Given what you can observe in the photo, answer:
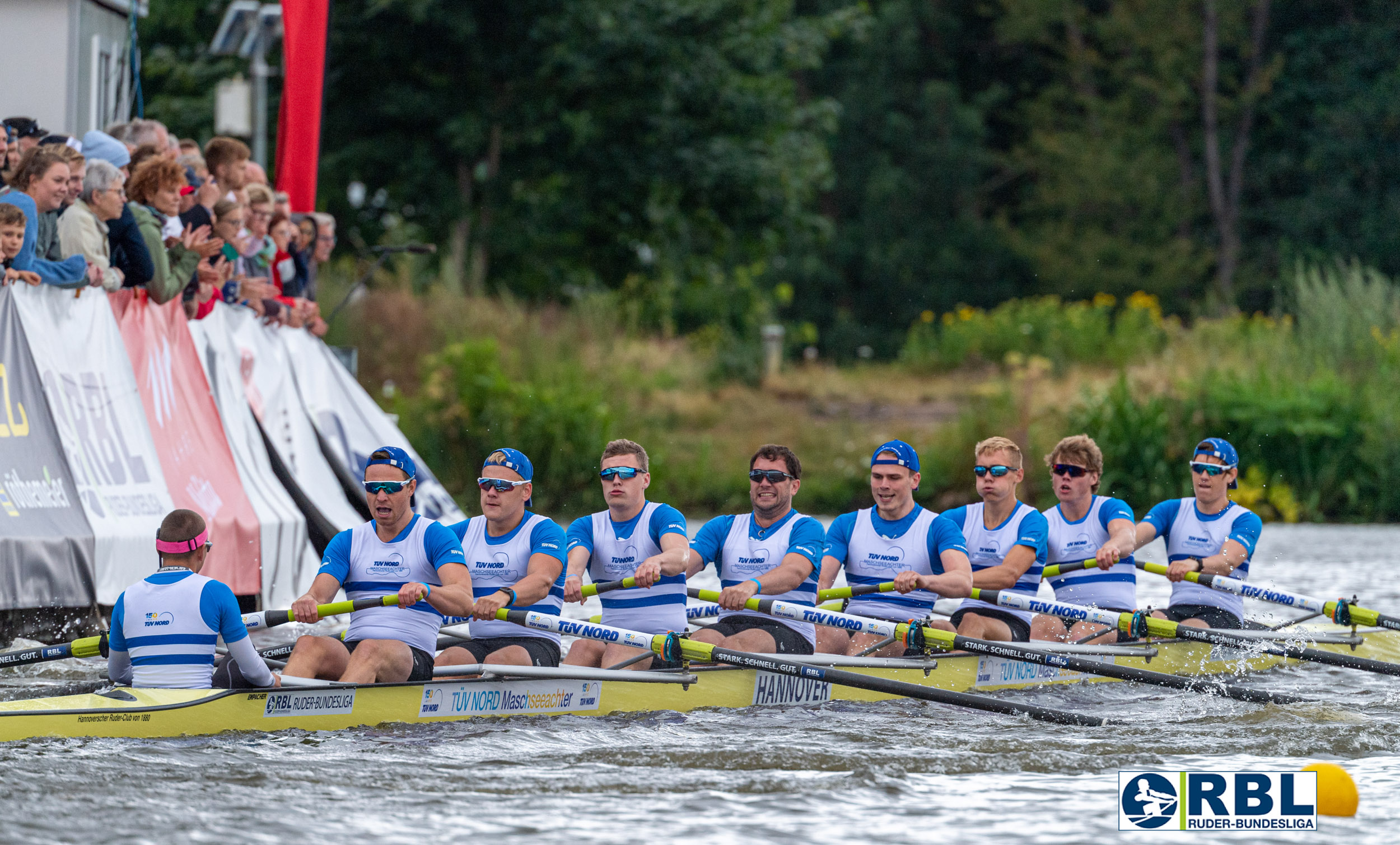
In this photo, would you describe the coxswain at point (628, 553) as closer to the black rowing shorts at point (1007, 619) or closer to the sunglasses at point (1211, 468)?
the black rowing shorts at point (1007, 619)

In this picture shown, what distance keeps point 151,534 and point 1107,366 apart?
56.3 ft

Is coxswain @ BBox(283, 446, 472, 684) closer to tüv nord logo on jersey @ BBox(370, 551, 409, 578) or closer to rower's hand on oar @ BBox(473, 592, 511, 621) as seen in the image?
tüv nord logo on jersey @ BBox(370, 551, 409, 578)

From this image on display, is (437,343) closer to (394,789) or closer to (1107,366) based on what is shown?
(1107,366)

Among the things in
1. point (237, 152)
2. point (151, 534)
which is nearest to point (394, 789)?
point (151, 534)

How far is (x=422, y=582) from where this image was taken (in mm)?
7812

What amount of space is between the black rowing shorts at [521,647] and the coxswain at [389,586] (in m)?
0.34

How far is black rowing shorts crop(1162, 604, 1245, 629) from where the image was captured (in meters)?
10.2

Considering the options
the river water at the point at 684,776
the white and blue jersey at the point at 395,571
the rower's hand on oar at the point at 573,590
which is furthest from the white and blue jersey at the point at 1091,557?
the white and blue jersey at the point at 395,571

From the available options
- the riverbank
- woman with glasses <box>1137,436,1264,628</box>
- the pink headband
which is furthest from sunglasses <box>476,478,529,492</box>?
the riverbank

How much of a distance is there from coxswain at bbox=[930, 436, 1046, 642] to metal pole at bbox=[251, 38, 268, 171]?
8.96 m

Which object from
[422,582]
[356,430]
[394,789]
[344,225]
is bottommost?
[394,789]

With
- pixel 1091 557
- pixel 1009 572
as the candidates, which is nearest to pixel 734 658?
pixel 1009 572

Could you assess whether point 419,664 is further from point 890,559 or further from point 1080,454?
point 1080,454

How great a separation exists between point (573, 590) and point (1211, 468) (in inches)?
163
